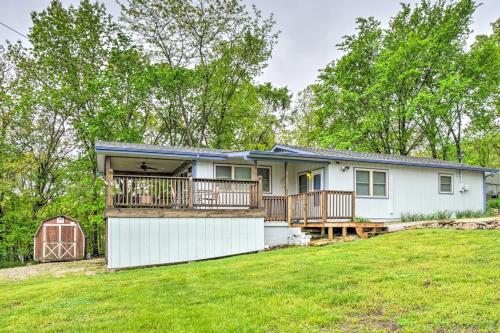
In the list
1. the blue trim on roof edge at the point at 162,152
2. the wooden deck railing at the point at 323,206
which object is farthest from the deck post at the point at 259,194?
the blue trim on roof edge at the point at 162,152

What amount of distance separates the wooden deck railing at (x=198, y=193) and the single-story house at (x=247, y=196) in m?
0.03

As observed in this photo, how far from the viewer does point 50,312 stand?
5.82m

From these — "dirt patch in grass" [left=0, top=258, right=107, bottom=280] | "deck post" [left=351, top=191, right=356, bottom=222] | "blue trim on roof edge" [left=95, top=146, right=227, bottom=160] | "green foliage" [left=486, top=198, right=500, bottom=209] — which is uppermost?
"blue trim on roof edge" [left=95, top=146, right=227, bottom=160]

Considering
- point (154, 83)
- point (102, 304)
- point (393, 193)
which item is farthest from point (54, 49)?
point (102, 304)

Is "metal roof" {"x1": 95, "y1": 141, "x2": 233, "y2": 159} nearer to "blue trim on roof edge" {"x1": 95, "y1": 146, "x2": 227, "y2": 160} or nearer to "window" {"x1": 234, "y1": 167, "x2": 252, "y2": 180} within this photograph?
"blue trim on roof edge" {"x1": 95, "y1": 146, "x2": 227, "y2": 160}

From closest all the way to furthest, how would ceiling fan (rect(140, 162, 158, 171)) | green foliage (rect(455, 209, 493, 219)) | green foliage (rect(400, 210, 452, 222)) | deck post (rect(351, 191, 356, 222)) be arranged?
deck post (rect(351, 191, 356, 222)) < green foliage (rect(400, 210, 452, 222)) < ceiling fan (rect(140, 162, 158, 171)) < green foliage (rect(455, 209, 493, 219))

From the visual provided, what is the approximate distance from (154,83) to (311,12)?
370 inches

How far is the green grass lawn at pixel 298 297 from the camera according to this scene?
464 centimetres

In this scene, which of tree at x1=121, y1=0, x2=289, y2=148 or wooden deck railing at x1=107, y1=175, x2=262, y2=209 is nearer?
wooden deck railing at x1=107, y1=175, x2=262, y2=209

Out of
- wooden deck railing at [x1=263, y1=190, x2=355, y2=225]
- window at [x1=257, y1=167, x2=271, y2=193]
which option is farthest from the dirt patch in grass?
window at [x1=257, y1=167, x2=271, y2=193]

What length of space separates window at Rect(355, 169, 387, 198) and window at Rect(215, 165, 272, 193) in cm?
306

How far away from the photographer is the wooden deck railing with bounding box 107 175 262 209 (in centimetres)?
1160

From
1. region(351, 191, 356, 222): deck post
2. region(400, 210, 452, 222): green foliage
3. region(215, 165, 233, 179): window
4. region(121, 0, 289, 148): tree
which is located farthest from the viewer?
region(121, 0, 289, 148): tree

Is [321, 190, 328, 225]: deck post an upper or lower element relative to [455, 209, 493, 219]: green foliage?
upper
